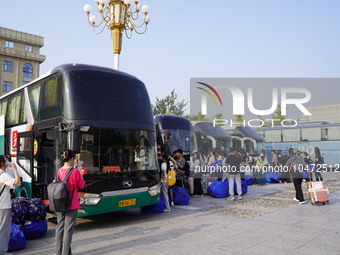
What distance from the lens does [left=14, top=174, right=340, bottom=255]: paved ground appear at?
554cm

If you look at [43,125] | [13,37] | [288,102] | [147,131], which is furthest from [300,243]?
[13,37]

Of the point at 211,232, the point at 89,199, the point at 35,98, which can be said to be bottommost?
the point at 211,232

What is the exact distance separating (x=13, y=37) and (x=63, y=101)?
51.1 metres

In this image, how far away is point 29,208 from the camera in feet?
20.8

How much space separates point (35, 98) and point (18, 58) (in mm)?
47207

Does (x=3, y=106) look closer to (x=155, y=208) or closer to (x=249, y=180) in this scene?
(x=155, y=208)

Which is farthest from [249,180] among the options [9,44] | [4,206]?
[9,44]

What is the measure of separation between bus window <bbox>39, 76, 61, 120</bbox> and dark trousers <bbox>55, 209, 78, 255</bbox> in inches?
126

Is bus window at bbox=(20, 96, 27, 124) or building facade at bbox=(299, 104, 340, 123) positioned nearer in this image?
bus window at bbox=(20, 96, 27, 124)

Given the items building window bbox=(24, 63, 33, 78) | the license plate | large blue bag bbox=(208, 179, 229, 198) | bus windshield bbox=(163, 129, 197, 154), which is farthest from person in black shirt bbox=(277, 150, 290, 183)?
building window bbox=(24, 63, 33, 78)

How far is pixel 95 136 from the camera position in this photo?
7113 millimetres

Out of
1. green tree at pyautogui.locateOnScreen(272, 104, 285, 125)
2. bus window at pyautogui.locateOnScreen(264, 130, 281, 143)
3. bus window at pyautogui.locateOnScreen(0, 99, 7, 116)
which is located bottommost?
bus window at pyautogui.locateOnScreen(264, 130, 281, 143)

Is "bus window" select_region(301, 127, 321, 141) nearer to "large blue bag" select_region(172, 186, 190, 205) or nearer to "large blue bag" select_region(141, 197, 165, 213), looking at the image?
"large blue bag" select_region(172, 186, 190, 205)

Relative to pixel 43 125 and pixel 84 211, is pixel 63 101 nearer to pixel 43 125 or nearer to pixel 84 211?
pixel 43 125
